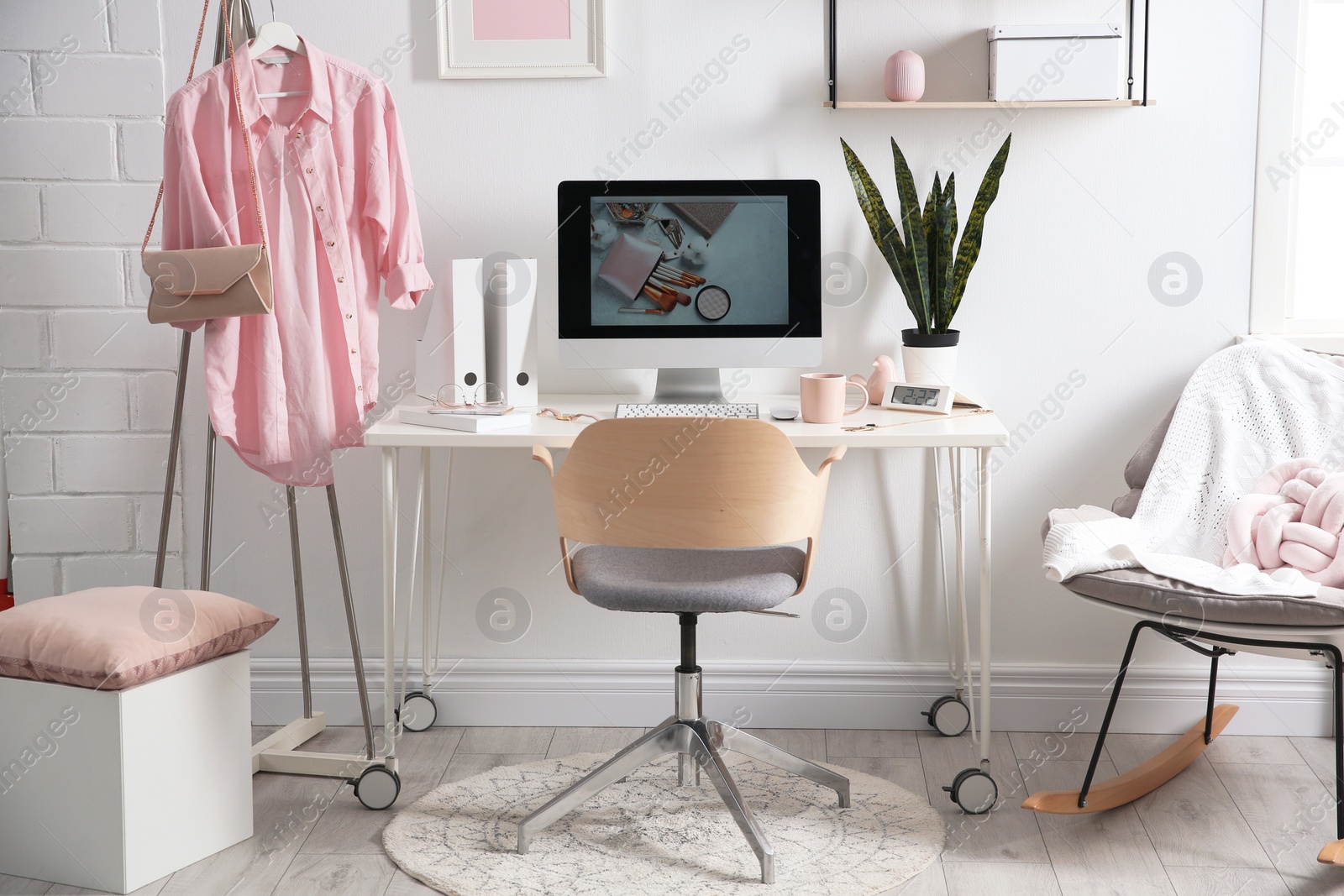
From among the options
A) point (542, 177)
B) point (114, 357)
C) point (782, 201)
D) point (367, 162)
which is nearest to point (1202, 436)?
point (782, 201)

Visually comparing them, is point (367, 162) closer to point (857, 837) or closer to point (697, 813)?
point (697, 813)

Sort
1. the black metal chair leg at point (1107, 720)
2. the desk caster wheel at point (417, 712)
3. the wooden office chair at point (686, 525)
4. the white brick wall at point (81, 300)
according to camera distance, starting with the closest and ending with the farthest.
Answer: the wooden office chair at point (686, 525) → the black metal chair leg at point (1107, 720) → the white brick wall at point (81, 300) → the desk caster wheel at point (417, 712)

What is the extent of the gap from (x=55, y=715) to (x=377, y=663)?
885 millimetres

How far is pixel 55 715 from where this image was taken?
6.10 feet

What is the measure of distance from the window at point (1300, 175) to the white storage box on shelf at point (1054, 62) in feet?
1.22

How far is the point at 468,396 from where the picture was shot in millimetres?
2270

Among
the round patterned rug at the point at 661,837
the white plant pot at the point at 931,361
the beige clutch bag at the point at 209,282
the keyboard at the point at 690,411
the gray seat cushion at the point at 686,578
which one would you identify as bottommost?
the round patterned rug at the point at 661,837

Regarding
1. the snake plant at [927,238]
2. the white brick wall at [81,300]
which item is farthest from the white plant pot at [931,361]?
the white brick wall at [81,300]

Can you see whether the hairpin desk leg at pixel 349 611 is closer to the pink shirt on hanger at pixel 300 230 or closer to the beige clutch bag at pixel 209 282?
the pink shirt on hanger at pixel 300 230

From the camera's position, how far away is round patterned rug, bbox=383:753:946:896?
1.92 m

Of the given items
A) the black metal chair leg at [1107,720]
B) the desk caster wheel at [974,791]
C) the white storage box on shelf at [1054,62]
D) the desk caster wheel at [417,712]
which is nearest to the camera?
the black metal chair leg at [1107,720]

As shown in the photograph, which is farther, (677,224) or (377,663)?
(377,663)

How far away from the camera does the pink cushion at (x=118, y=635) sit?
6.03 feet

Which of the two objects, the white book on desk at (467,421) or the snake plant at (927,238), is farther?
the snake plant at (927,238)
